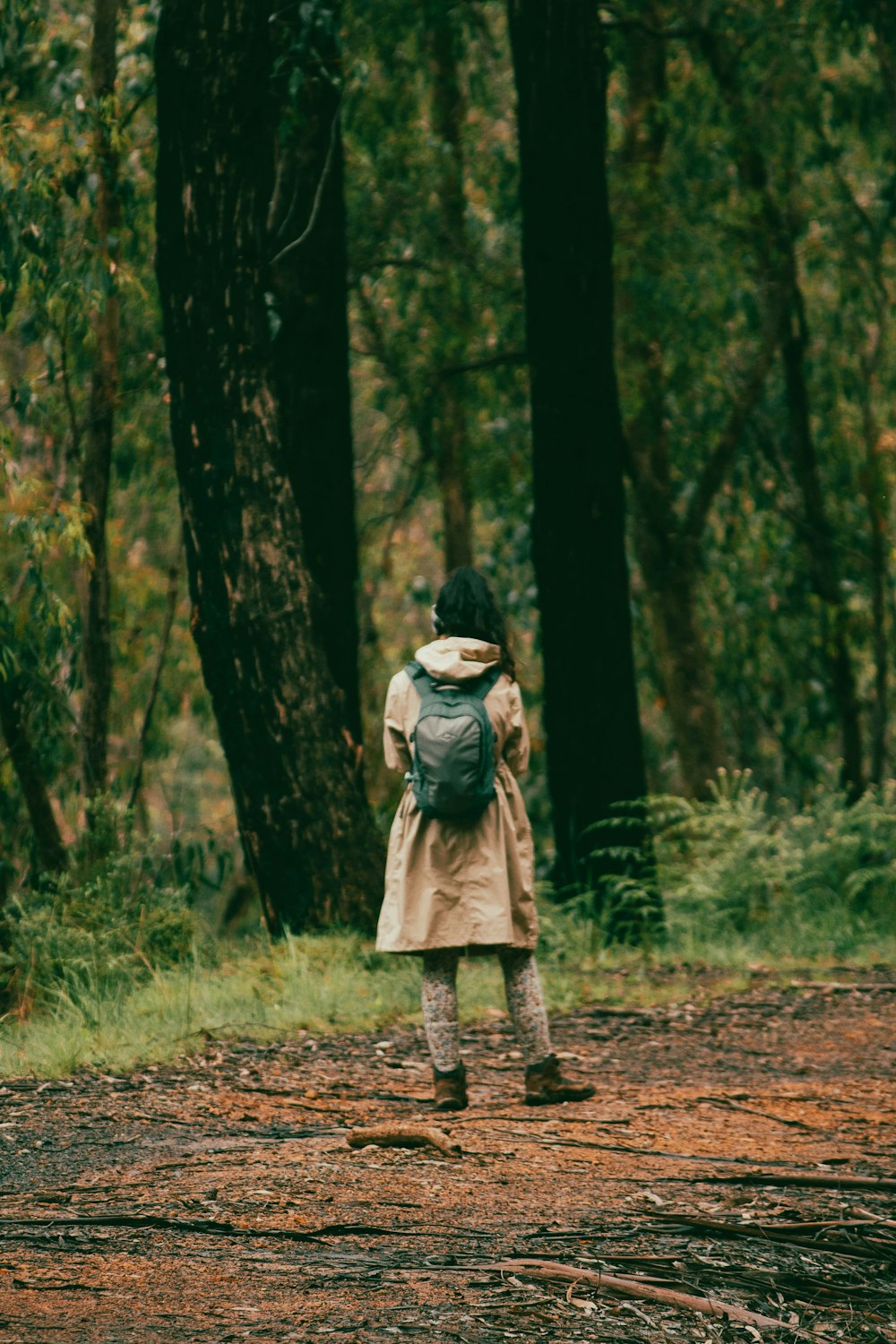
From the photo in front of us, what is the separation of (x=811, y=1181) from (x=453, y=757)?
177 cm

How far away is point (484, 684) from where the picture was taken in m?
5.92

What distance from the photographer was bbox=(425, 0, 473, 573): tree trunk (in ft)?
47.9

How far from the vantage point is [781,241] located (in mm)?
15969

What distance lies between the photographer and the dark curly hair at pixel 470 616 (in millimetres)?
6000

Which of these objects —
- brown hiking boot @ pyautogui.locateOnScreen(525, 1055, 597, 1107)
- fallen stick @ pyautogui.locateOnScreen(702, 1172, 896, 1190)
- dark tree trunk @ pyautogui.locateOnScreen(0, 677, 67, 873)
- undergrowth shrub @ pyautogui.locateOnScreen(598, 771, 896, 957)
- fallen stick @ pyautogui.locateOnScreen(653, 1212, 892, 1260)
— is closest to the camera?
fallen stick @ pyautogui.locateOnScreen(653, 1212, 892, 1260)

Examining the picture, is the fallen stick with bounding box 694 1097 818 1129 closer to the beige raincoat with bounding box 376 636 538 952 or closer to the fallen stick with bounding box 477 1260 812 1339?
the beige raincoat with bounding box 376 636 538 952

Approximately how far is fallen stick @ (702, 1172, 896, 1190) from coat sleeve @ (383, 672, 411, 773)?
6.05 ft

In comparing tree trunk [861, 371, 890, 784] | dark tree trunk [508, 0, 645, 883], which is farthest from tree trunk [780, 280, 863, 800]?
dark tree trunk [508, 0, 645, 883]

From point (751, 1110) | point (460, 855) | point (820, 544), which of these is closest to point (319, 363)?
point (460, 855)

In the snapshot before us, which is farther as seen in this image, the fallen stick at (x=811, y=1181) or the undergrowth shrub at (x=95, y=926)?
the undergrowth shrub at (x=95, y=926)

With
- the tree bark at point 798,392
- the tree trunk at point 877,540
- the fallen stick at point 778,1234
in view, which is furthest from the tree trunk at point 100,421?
the tree trunk at point 877,540

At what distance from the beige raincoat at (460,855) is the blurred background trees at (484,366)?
129 inches

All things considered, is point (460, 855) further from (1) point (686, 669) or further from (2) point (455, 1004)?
(1) point (686, 669)

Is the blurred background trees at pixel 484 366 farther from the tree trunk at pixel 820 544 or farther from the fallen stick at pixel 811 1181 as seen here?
the fallen stick at pixel 811 1181
